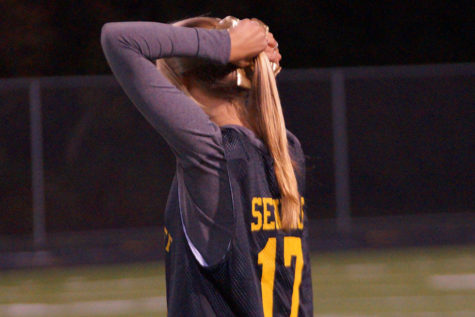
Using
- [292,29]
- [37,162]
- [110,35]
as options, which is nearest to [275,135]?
[110,35]

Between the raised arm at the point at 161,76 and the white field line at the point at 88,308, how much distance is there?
438 centimetres

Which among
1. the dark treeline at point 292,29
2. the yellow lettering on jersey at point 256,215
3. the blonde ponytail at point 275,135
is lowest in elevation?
the yellow lettering on jersey at point 256,215

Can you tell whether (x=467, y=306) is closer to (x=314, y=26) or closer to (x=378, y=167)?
(x=378, y=167)

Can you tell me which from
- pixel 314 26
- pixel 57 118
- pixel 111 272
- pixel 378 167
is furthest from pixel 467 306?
pixel 314 26

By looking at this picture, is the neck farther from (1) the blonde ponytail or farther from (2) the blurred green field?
(2) the blurred green field

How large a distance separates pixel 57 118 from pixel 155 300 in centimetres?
369

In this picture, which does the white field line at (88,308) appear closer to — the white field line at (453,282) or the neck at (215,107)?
the white field line at (453,282)

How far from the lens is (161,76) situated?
1.87 m

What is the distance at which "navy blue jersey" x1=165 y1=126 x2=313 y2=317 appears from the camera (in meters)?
1.92

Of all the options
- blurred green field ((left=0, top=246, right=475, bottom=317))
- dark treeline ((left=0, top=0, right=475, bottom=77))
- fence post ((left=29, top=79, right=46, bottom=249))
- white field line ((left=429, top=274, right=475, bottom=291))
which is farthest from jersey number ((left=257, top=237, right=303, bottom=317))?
dark treeline ((left=0, top=0, right=475, bottom=77))

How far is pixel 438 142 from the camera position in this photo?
33.5ft

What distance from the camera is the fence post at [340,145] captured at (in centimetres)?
1009

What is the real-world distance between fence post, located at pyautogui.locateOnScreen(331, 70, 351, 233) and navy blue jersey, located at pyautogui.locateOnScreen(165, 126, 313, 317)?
810 centimetres

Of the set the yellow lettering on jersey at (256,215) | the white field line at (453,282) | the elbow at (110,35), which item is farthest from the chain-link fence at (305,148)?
the elbow at (110,35)
